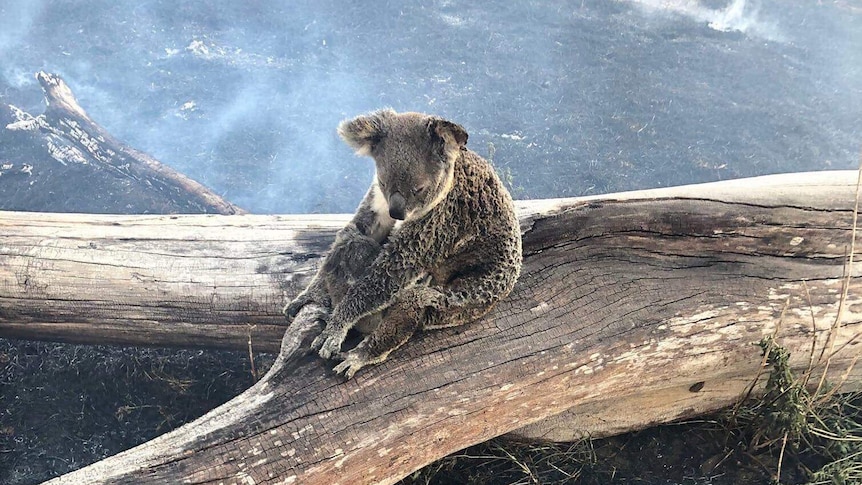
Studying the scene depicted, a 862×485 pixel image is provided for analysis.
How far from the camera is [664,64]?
7477 mm

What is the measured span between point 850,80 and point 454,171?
7345mm

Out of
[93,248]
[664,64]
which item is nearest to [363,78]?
[664,64]

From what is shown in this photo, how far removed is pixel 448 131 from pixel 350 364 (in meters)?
0.97

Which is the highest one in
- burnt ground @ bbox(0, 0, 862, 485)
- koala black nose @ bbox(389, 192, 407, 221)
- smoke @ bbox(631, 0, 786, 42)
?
koala black nose @ bbox(389, 192, 407, 221)

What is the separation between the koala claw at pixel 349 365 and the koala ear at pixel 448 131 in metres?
0.91

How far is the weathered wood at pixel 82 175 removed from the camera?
18.5ft

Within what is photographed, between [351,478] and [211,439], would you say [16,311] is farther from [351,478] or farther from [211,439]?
[351,478]

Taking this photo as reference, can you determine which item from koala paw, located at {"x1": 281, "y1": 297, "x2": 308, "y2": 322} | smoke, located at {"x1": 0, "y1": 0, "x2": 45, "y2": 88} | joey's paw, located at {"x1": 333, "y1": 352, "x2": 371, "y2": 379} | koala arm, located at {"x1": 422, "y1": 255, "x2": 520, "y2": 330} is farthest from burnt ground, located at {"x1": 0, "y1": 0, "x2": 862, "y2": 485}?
joey's paw, located at {"x1": 333, "y1": 352, "x2": 371, "y2": 379}

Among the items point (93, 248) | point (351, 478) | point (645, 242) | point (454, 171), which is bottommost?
point (93, 248)

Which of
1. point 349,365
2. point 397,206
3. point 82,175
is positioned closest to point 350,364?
point 349,365

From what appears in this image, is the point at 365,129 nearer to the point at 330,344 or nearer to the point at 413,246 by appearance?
the point at 413,246

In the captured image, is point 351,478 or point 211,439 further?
point 351,478

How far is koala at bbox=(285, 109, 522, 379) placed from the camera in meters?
2.38

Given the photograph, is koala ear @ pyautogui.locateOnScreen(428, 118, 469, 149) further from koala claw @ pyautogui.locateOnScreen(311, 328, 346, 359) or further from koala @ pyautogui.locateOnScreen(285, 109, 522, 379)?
koala claw @ pyautogui.locateOnScreen(311, 328, 346, 359)
